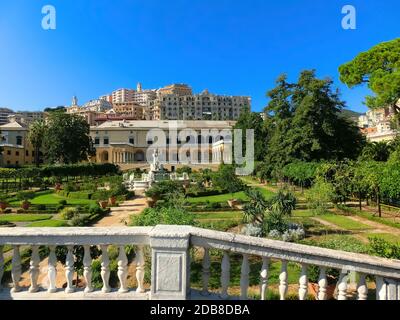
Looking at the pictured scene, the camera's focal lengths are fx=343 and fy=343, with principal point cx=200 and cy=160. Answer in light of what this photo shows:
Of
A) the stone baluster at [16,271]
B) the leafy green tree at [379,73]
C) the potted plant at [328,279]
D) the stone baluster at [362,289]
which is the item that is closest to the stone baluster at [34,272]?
the stone baluster at [16,271]

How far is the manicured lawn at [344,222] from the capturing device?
14842mm

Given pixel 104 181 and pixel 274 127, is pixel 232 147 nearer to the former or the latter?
pixel 274 127

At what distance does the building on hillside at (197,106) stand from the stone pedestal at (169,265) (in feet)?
377

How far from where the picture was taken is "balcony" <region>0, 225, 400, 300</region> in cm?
342

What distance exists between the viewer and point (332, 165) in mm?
23766

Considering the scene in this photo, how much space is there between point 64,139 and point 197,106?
265 feet

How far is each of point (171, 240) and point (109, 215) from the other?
15.8 m

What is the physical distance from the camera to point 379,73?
23.5 meters

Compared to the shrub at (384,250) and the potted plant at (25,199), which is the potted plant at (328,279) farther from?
the potted plant at (25,199)

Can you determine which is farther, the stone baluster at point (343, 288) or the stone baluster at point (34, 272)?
the stone baluster at point (34, 272)

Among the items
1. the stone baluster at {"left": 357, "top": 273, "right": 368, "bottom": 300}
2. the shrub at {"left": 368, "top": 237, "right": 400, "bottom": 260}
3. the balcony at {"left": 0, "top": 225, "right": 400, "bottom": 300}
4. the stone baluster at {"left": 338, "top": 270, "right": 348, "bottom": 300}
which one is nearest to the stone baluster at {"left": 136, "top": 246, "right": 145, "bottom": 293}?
the balcony at {"left": 0, "top": 225, "right": 400, "bottom": 300}

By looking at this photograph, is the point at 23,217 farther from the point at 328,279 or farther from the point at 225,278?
the point at 225,278

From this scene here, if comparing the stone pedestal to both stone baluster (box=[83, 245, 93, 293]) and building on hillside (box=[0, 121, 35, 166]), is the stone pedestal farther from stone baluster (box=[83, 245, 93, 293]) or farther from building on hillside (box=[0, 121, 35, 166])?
building on hillside (box=[0, 121, 35, 166])
